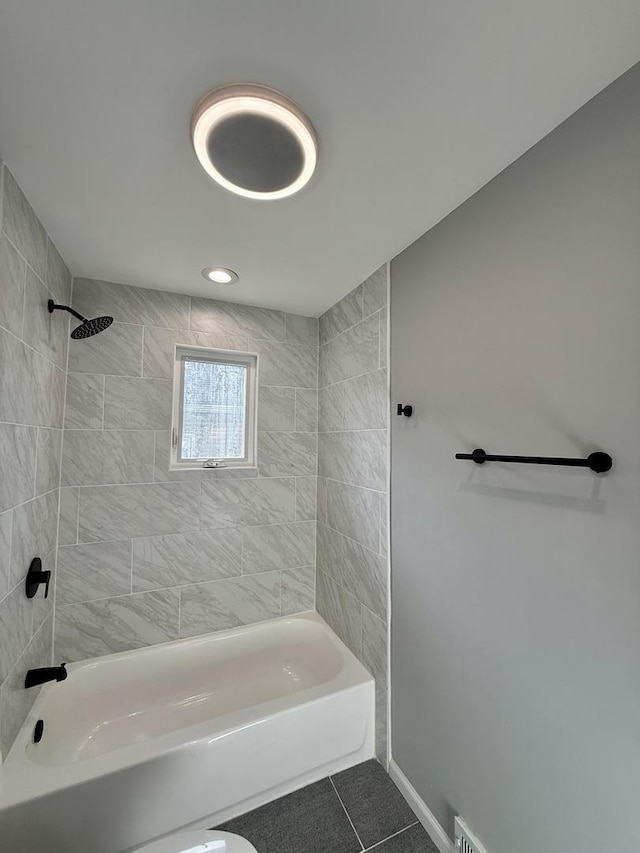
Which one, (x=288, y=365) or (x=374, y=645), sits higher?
(x=288, y=365)

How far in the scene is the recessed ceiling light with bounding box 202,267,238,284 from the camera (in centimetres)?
181

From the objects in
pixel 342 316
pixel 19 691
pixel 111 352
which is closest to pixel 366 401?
pixel 342 316

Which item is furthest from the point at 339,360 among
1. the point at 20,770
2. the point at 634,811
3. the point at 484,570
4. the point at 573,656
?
the point at 20,770

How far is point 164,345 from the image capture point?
206cm

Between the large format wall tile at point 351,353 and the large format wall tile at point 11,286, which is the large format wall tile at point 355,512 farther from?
the large format wall tile at point 11,286

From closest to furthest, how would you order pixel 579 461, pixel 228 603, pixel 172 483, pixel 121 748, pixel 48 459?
1. pixel 579 461
2. pixel 121 748
3. pixel 48 459
4. pixel 172 483
5. pixel 228 603

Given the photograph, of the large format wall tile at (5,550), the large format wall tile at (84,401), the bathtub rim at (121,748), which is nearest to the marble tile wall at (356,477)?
the bathtub rim at (121,748)

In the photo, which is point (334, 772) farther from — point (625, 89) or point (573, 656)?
point (625, 89)

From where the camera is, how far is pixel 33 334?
1398 millimetres

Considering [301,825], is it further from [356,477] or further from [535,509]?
[535,509]

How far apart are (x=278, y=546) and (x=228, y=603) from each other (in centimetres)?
46

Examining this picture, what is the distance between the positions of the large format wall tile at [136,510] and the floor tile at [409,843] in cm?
164

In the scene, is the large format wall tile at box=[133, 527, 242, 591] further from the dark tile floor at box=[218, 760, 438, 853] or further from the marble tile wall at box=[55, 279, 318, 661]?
the dark tile floor at box=[218, 760, 438, 853]

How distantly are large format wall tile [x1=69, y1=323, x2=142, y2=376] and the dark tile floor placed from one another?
2208mm
